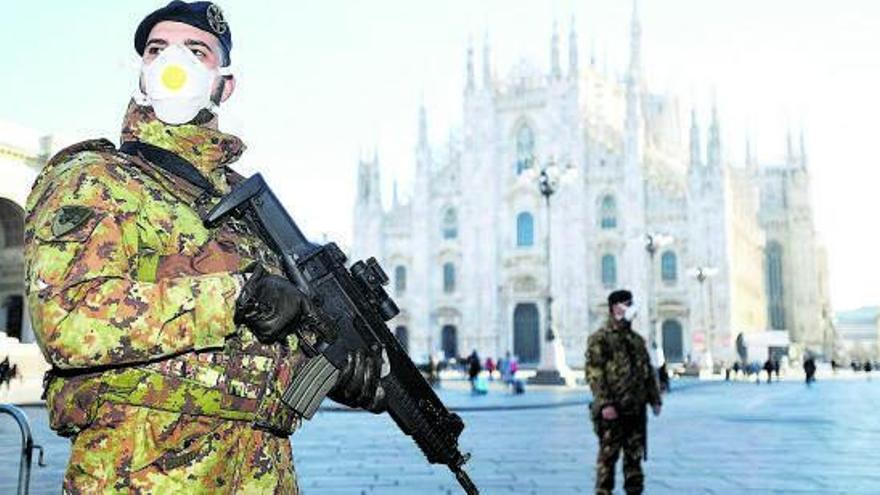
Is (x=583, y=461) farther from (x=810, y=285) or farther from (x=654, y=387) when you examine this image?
(x=810, y=285)

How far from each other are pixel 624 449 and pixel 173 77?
483 centimetres

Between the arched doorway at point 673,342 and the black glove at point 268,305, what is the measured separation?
149 ft

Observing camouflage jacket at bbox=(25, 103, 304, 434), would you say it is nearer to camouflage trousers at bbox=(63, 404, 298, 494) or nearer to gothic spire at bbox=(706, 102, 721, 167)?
camouflage trousers at bbox=(63, 404, 298, 494)

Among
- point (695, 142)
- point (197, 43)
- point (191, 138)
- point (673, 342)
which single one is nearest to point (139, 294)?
point (191, 138)

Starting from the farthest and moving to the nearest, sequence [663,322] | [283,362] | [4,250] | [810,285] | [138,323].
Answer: [810,285], [663,322], [4,250], [283,362], [138,323]

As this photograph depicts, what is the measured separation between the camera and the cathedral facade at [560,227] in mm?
45375

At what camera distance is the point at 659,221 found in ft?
152

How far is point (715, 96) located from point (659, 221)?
8080 millimetres

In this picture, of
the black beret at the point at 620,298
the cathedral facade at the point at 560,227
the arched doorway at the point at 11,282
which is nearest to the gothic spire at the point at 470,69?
the cathedral facade at the point at 560,227

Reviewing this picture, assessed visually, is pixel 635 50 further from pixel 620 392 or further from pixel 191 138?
pixel 191 138

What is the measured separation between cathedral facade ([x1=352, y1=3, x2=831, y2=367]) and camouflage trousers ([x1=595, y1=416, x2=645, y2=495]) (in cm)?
3754

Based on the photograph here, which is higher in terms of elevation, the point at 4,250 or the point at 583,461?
the point at 4,250

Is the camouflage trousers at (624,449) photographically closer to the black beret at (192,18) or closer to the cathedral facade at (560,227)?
the black beret at (192,18)

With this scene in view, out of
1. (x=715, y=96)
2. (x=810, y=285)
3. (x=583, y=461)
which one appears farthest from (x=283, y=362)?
(x=810, y=285)
